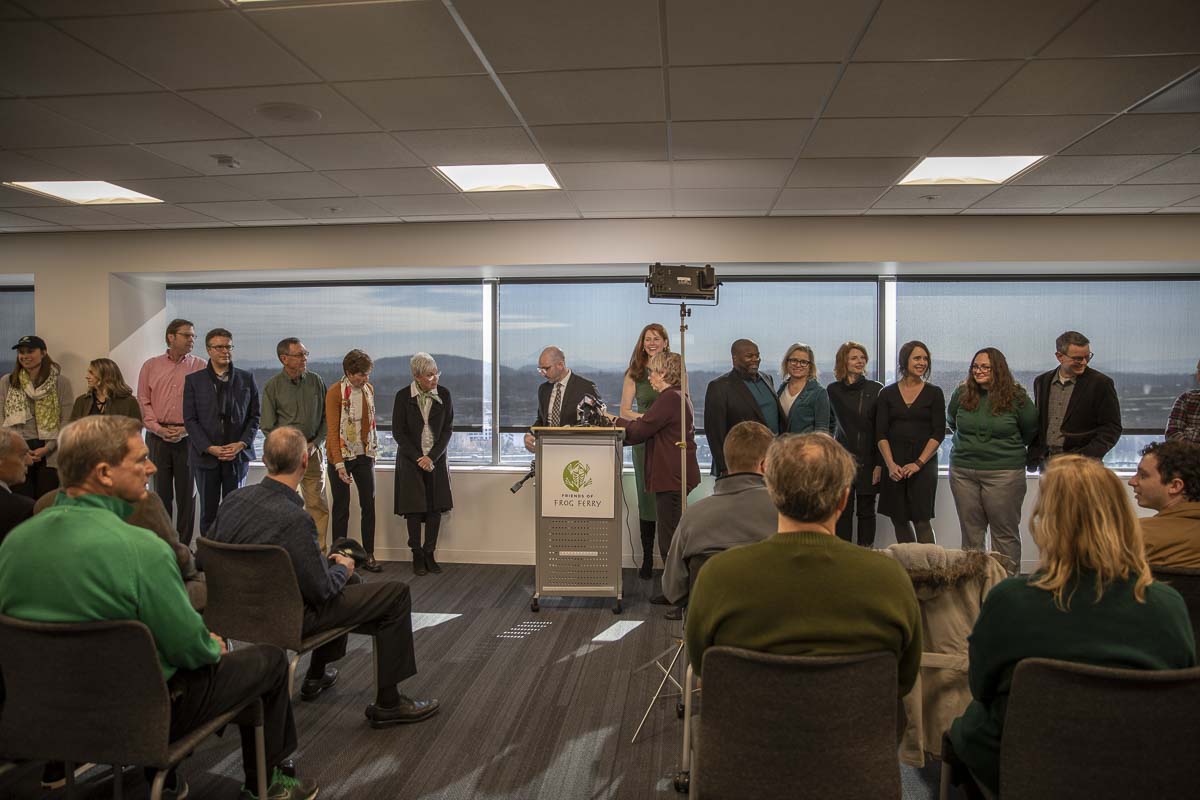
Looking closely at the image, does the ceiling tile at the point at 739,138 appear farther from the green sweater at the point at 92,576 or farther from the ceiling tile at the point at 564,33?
the green sweater at the point at 92,576

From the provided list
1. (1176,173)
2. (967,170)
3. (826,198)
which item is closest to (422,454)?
(826,198)

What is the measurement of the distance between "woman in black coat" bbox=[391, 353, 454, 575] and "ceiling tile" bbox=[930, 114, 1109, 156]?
146 inches

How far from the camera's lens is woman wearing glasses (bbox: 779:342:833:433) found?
5.01m

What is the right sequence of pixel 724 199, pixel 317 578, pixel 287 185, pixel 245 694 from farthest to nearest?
pixel 724 199 → pixel 287 185 → pixel 317 578 → pixel 245 694

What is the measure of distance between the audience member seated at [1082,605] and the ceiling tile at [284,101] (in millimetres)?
3066

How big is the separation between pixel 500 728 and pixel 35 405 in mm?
5173

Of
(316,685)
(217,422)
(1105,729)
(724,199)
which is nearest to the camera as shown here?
(1105,729)

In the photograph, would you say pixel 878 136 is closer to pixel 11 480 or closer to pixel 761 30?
pixel 761 30

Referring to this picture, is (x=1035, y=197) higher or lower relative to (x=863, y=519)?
higher

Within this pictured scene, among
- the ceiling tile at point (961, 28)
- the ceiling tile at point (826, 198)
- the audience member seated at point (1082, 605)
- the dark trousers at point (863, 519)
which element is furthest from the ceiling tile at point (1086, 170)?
the audience member seated at point (1082, 605)

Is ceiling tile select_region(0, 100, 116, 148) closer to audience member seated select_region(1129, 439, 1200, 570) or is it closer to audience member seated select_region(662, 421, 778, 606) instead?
audience member seated select_region(662, 421, 778, 606)

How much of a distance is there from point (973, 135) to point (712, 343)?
2.88 meters

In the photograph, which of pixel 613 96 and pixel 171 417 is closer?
pixel 613 96

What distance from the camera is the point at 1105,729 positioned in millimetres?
1432
